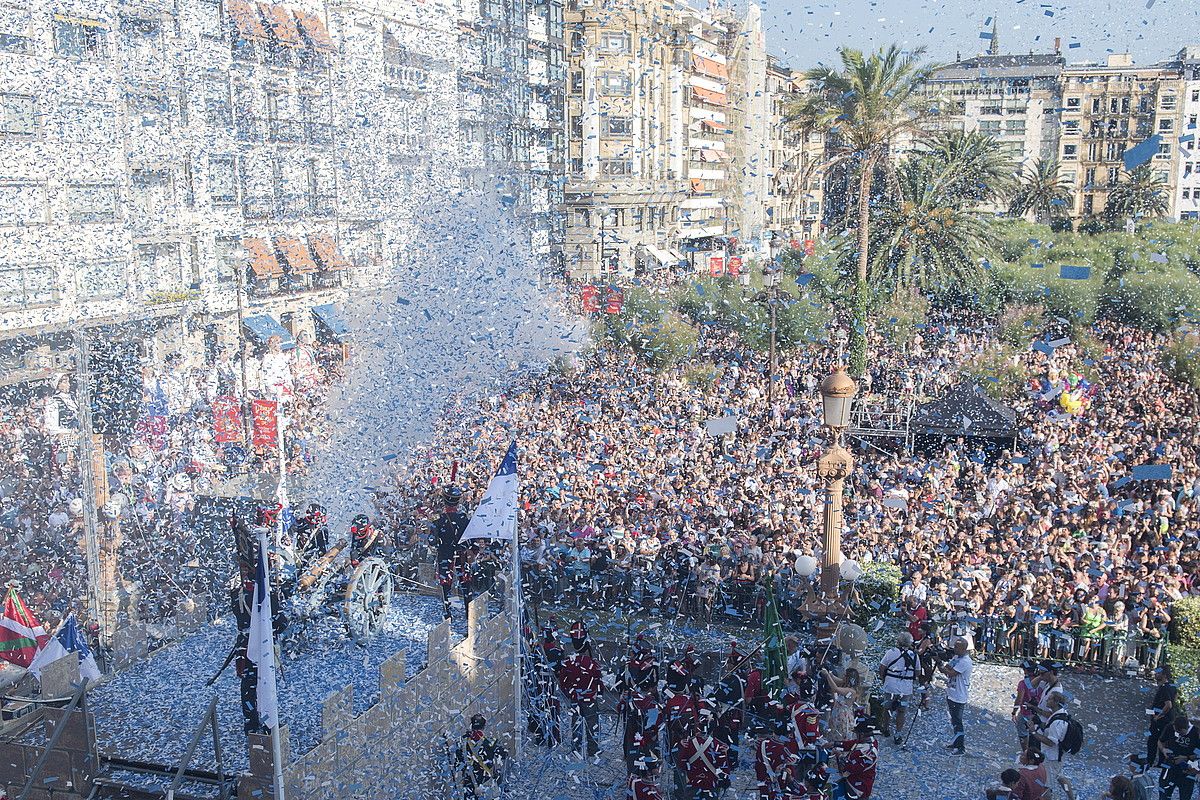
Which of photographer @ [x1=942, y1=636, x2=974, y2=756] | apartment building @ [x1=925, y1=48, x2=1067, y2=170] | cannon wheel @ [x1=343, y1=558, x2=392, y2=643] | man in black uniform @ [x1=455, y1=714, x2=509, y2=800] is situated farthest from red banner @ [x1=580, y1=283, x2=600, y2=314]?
apartment building @ [x1=925, y1=48, x2=1067, y2=170]

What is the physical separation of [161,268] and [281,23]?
31.3ft

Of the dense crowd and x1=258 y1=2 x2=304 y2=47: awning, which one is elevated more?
x1=258 y1=2 x2=304 y2=47: awning

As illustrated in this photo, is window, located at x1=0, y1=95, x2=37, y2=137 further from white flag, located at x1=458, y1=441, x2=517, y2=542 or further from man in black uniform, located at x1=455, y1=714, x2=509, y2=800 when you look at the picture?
man in black uniform, located at x1=455, y1=714, x2=509, y2=800

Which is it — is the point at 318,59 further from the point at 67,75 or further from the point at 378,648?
the point at 378,648

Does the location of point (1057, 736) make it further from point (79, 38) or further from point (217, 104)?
point (217, 104)

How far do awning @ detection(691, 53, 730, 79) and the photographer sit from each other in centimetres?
6422

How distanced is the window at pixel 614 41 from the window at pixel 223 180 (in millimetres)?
27403

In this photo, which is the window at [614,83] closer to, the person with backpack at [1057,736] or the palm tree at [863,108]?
the palm tree at [863,108]

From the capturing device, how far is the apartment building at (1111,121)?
87.0 meters

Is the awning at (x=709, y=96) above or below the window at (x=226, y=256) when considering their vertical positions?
above

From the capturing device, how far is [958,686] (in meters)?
12.9

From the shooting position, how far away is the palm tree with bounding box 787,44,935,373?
109ft

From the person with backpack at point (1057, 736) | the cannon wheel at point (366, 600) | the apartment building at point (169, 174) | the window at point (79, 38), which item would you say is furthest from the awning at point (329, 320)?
the person with backpack at point (1057, 736)

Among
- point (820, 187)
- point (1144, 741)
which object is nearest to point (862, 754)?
point (1144, 741)
